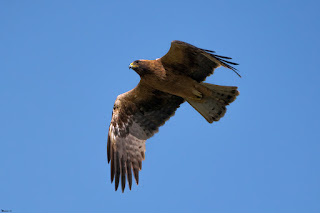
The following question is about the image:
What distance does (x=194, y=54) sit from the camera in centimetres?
845

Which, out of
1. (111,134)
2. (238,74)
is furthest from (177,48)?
(111,134)

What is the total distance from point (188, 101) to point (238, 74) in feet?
7.62

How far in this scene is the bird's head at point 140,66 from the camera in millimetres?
8539

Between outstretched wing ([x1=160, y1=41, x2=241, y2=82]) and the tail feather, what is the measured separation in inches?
11.7

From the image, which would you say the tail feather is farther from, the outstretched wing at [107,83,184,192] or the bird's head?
the bird's head

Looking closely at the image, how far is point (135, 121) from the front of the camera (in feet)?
31.8

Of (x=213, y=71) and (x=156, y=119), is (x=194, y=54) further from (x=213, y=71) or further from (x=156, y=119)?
(x=156, y=119)

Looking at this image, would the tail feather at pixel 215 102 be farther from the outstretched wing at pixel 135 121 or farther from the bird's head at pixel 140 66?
the bird's head at pixel 140 66

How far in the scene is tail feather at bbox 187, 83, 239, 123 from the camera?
28.9ft

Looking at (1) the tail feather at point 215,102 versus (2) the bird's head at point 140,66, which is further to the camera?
(1) the tail feather at point 215,102

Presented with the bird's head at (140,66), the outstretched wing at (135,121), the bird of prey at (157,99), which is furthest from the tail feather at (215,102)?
the bird's head at (140,66)

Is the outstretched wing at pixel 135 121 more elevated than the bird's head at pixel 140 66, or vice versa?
the bird's head at pixel 140 66

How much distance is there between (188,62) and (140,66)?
1.00 meters

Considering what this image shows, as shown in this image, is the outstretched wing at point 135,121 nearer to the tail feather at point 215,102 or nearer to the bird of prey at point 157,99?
the bird of prey at point 157,99
